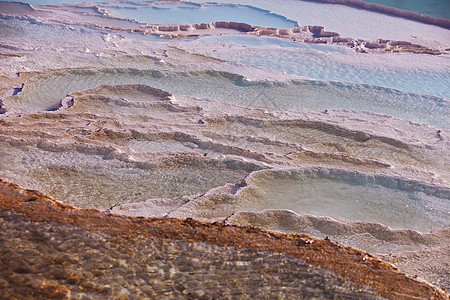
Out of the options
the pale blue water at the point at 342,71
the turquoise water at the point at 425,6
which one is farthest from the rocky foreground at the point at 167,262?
the turquoise water at the point at 425,6

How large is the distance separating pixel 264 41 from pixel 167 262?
501 cm

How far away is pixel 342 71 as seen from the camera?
5.11m

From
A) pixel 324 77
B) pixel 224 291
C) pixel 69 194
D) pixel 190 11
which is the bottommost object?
pixel 69 194

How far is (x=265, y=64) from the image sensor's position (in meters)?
5.14

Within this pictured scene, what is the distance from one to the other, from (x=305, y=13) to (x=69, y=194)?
6.60 metres

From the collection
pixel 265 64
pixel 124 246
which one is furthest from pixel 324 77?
pixel 124 246

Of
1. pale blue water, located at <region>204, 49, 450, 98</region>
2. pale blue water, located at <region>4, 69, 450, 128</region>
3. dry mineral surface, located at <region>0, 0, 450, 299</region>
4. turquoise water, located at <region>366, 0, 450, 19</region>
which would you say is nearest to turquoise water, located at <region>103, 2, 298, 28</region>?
dry mineral surface, located at <region>0, 0, 450, 299</region>

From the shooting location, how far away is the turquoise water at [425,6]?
29.5ft

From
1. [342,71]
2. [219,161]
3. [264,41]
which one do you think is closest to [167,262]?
[219,161]

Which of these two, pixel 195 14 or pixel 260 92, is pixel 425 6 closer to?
pixel 195 14

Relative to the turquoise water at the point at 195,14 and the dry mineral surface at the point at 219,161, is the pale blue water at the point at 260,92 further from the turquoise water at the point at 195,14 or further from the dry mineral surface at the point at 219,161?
the turquoise water at the point at 195,14

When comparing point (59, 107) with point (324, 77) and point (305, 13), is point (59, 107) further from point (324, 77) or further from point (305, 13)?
point (305, 13)

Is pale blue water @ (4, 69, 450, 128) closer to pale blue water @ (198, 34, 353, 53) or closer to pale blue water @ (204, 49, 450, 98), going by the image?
pale blue water @ (204, 49, 450, 98)

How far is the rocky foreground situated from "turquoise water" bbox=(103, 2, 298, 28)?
5.77 m
